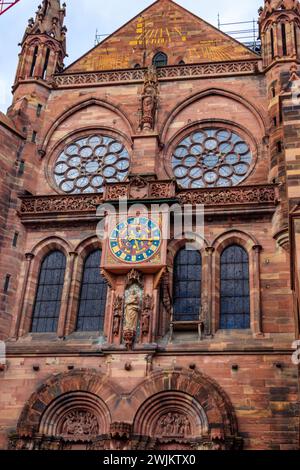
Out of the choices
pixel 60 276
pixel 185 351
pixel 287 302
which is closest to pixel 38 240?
pixel 60 276

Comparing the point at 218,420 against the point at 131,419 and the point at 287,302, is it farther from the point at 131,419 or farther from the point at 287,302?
the point at 287,302

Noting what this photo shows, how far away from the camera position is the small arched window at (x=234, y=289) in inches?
743

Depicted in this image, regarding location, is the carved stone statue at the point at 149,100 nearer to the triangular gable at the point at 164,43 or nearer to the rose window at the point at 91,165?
the rose window at the point at 91,165

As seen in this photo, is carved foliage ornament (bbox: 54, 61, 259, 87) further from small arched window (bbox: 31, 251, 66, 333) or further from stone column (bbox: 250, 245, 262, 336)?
stone column (bbox: 250, 245, 262, 336)

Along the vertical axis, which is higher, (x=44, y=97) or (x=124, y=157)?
(x=44, y=97)

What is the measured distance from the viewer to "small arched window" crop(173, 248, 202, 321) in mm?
19219

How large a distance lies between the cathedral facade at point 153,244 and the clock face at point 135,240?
0.04 metres

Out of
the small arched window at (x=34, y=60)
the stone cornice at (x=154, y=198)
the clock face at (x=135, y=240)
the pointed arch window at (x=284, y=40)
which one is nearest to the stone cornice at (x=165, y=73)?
the small arched window at (x=34, y=60)

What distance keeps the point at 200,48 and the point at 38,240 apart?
396 inches

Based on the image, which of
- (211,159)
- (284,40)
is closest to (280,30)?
(284,40)

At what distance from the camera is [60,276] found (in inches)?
807

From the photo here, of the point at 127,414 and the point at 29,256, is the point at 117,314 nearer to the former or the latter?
the point at 127,414

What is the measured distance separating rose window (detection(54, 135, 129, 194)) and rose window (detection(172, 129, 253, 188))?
1.89m

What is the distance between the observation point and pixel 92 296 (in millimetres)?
20109
